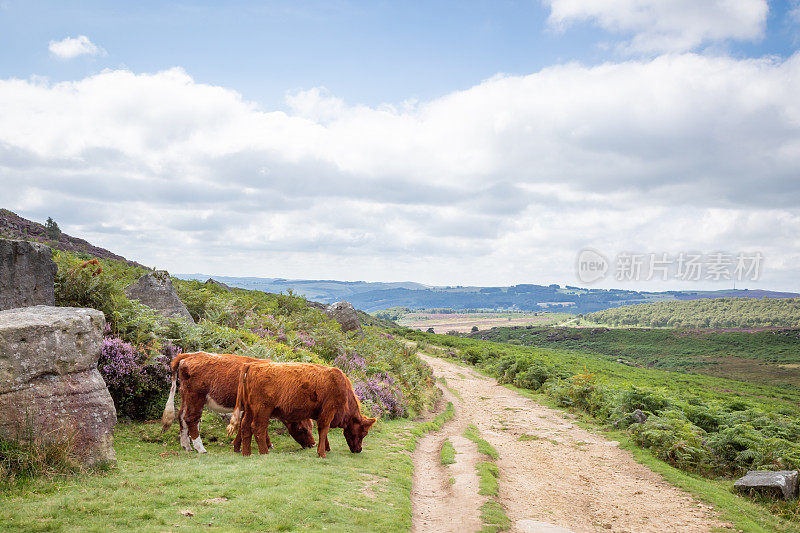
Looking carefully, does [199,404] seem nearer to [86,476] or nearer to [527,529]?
[86,476]

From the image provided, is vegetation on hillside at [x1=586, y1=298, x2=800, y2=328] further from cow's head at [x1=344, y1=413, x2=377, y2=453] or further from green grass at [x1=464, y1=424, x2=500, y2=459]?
cow's head at [x1=344, y1=413, x2=377, y2=453]

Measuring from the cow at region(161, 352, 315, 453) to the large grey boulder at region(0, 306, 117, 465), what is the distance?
73.9 inches

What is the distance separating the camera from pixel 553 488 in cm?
1237

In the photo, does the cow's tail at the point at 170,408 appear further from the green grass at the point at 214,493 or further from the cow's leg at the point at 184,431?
the green grass at the point at 214,493

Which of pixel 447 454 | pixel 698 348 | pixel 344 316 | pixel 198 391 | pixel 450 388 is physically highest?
pixel 198 391

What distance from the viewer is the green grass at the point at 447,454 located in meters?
13.6

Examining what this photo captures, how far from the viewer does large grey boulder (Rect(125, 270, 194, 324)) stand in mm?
15711

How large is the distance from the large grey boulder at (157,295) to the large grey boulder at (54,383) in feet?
22.7

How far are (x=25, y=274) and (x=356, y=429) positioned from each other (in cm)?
860

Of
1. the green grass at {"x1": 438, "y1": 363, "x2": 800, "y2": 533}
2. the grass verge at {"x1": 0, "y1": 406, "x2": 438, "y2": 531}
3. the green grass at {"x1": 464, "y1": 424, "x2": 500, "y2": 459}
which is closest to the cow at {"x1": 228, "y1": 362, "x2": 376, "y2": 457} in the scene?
the grass verge at {"x1": 0, "y1": 406, "x2": 438, "y2": 531}

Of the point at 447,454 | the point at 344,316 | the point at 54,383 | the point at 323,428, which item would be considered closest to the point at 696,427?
the point at 447,454

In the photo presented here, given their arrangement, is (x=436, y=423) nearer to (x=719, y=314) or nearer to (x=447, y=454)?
(x=447, y=454)

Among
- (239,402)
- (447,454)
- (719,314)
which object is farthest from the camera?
(719,314)

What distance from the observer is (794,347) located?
293ft
